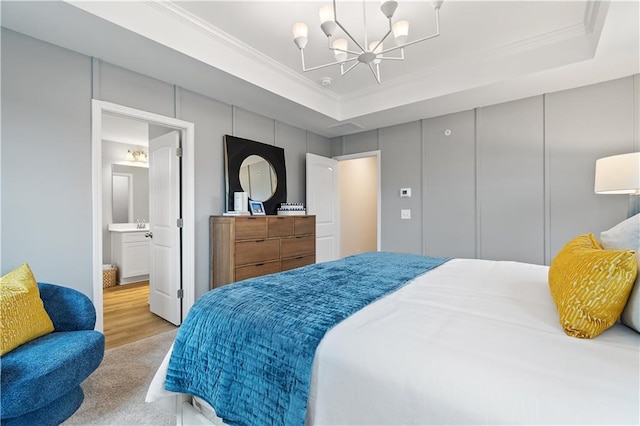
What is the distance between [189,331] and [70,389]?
85 cm

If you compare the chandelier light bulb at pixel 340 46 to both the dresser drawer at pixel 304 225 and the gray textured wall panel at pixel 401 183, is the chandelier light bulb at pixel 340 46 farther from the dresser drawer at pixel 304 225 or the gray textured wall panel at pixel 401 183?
the gray textured wall panel at pixel 401 183

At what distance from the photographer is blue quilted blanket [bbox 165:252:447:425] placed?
3.06 ft

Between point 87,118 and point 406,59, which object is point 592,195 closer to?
point 406,59

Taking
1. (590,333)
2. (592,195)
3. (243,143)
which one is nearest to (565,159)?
(592,195)

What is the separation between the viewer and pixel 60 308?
1778 mm

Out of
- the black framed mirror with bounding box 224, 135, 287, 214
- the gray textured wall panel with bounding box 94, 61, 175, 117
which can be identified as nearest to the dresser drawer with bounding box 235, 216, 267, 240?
the black framed mirror with bounding box 224, 135, 287, 214

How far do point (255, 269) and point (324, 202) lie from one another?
6.19 feet

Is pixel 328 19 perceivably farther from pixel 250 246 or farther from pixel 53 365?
pixel 53 365

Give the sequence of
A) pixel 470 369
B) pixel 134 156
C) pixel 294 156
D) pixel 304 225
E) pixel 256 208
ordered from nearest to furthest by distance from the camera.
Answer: pixel 470 369 < pixel 256 208 < pixel 304 225 < pixel 294 156 < pixel 134 156

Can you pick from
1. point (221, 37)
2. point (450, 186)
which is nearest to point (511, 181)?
point (450, 186)

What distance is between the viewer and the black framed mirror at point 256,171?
3.41 m

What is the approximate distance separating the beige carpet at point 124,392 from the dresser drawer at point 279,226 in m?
1.51

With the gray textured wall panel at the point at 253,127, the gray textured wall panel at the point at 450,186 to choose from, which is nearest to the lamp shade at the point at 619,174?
the gray textured wall panel at the point at 450,186

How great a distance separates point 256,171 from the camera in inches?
147
